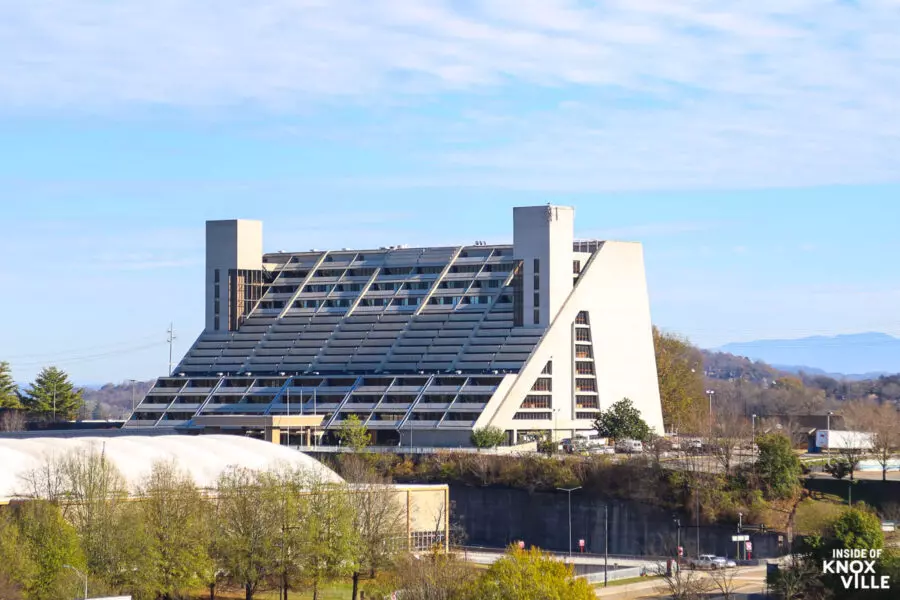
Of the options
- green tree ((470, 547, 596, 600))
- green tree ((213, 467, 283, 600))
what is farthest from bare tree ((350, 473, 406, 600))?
green tree ((470, 547, 596, 600))

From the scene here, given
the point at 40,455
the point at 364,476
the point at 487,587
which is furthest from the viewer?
the point at 364,476

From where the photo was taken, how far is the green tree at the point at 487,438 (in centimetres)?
19062

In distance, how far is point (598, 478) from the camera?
17088cm

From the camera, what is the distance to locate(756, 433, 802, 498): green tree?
159 m

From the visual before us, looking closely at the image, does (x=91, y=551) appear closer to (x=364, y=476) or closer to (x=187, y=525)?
(x=187, y=525)

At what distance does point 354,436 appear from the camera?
191 metres

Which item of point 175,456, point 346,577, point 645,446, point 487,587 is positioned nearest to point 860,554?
point 487,587

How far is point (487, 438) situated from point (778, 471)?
1686 inches

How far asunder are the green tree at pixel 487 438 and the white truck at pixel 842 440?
4017cm

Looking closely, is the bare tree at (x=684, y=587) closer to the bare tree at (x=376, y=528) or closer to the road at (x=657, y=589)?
the road at (x=657, y=589)

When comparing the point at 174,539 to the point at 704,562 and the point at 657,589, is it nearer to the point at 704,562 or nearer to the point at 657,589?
the point at 657,589

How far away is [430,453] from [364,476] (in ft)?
125

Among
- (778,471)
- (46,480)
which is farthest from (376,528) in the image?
(778,471)

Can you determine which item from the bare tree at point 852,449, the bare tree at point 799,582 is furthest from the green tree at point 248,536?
the bare tree at point 852,449
